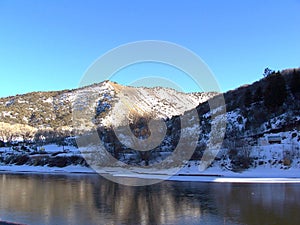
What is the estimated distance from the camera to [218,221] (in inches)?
492

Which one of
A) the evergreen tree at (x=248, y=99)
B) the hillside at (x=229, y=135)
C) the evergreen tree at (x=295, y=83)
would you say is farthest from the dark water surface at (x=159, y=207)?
the evergreen tree at (x=248, y=99)

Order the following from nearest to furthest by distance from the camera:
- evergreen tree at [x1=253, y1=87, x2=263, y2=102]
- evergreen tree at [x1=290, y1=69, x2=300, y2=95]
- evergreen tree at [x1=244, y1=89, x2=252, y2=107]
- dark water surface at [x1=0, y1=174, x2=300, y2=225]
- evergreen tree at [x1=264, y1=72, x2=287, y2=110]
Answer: dark water surface at [x1=0, y1=174, x2=300, y2=225]
evergreen tree at [x1=264, y1=72, x2=287, y2=110]
evergreen tree at [x1=290, y1=69, x2=300, y2=95]
evergreen tree at [x1=253, y1=87, x2=263, y2=102]
evergreen tree at [x1=244, y1=89, x2=252, y2=107]

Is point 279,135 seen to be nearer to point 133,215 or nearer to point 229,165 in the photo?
point 229,165

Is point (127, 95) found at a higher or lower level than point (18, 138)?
higher

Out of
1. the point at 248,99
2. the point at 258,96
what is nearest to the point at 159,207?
the point at 258,96

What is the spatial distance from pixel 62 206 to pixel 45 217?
2889mm

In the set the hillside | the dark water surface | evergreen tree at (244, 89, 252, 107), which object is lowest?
the dark water surface

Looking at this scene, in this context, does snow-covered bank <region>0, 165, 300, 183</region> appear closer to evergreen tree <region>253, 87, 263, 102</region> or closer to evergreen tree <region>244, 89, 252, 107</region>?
evergreen tree <region>244, 89, 252, 107</region>

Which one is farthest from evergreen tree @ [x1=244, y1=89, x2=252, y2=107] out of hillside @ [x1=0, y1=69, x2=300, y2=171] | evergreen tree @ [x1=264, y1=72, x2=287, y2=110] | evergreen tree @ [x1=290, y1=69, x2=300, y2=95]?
evergreen tree @ [x1=290, y1=69, x2=300, y2=95]

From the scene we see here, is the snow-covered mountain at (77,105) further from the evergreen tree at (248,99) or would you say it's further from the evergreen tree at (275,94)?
the evergreen tree at (275,94)

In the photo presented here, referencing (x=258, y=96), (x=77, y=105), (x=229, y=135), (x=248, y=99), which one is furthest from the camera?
(x=77, y=105)

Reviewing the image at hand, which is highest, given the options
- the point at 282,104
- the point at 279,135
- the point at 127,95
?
the point at 127,95

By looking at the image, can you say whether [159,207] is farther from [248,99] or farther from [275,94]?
[248,99]

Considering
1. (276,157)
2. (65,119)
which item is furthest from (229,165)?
(65,119)
